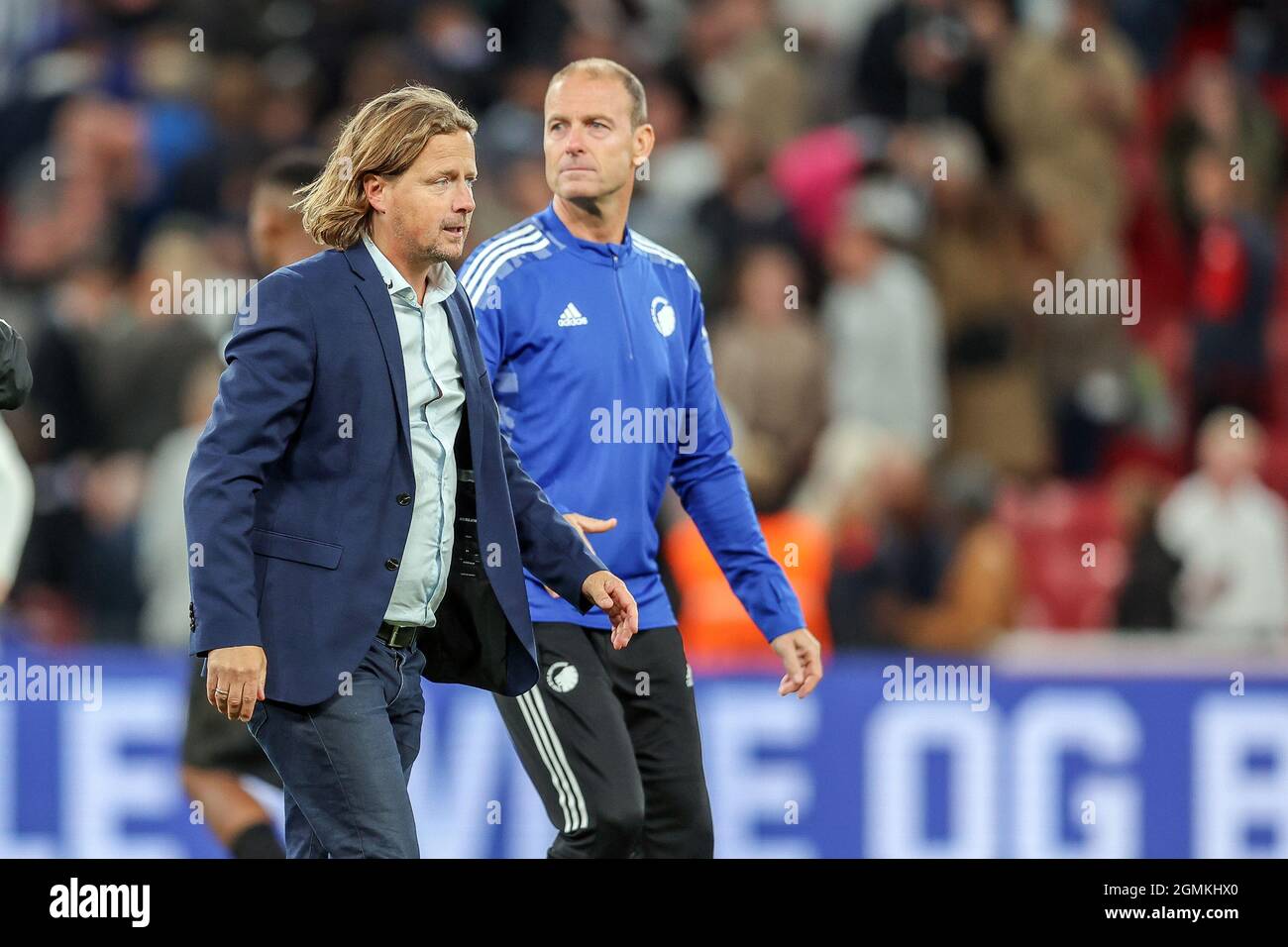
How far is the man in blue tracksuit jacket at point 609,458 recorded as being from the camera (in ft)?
17.3

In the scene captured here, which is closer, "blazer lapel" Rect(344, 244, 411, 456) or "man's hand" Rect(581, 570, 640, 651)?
"blazer lapel" Rect(344, 244, 411, 456)

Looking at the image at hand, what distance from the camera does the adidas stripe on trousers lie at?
17.0 feet

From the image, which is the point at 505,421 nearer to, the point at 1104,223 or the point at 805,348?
the point at 805,348

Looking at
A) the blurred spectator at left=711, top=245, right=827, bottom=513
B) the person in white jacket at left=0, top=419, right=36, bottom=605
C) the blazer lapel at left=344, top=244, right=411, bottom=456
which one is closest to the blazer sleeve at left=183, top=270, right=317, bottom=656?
the blazer lapel at left=344, top=244, right=411, bottom=456

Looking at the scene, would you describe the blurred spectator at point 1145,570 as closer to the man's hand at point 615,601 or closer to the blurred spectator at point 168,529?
the blurred spectator at point 168,529

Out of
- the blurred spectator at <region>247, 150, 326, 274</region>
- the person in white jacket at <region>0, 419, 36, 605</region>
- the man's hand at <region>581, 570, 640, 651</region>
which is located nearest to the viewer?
the man's hand at <region>581, 570, 640, 651</region>

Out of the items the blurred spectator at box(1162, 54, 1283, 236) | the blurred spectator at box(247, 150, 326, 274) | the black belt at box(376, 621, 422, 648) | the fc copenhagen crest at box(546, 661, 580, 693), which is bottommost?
the fc copenhagen crest at box(546, 661, 580, 693)

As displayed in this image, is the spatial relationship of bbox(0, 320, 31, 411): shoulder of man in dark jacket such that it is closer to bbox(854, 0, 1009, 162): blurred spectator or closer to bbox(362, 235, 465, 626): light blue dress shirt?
bbox(362, 235, 465, 626): light blue dress shirt

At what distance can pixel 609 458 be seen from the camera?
545 centimetres

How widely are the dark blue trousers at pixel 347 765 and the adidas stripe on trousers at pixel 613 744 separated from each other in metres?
0.79

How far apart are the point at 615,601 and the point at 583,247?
118cm

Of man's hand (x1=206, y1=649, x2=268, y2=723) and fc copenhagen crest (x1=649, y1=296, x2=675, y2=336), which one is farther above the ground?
fc copenhagen crest (x1=649, y1=296, x2=675, y2=336)

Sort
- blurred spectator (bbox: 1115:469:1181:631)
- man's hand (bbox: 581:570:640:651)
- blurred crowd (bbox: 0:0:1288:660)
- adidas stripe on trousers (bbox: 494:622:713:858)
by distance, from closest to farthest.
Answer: man's hand (bbox: 581:570:640:651)
adidas stripe on trousers (bbox: 494:622:713:858)
blurred crowd (bbox: 0:0:1288:660)
blurred spectator (bbox: 1115:469:1181:631)

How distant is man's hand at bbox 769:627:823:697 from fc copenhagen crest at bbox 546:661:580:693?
0.58m
